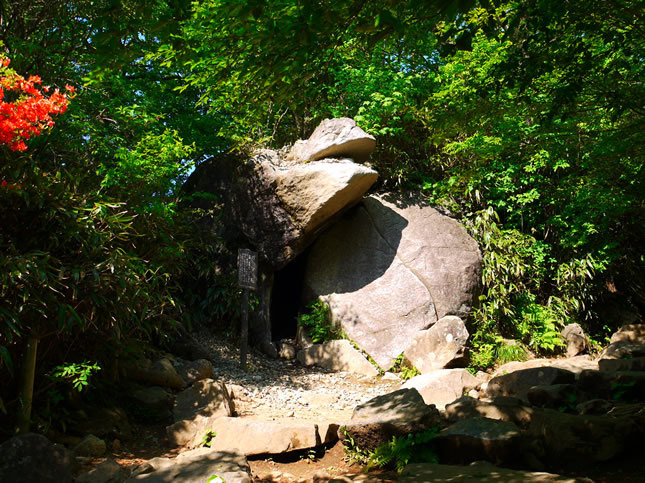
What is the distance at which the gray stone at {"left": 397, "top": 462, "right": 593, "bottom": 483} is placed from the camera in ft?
8.06

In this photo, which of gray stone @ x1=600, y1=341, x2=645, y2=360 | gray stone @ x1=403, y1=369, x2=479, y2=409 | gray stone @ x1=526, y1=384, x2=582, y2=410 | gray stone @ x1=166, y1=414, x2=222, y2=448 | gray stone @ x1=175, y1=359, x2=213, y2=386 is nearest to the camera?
gray stone @ x1=166, y1=414, x2=222, y2=448

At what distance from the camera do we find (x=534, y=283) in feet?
30.3

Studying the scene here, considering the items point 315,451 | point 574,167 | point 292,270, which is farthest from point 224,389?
point 574,167

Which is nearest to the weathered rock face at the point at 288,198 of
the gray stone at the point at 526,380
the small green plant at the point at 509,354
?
the small green plant at the point at 509,354

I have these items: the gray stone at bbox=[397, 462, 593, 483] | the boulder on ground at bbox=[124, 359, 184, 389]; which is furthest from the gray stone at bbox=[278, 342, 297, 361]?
the gray stone at bbox=[397, 462, 593, 483]

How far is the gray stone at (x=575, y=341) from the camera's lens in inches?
313

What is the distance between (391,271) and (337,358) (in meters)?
1.95

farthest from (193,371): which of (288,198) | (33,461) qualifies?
(288,198)

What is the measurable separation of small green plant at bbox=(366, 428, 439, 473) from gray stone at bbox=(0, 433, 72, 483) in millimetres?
2297

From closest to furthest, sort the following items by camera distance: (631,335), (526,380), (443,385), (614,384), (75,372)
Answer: (75,372), (614,384), (526,380), (443,385), (631,335)

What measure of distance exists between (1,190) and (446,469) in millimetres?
3691

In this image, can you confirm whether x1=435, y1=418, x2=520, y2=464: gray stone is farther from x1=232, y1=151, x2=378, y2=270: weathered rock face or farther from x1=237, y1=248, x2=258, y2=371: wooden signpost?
x1=232, y1=151, x2=378, y2=270: weathered rock face

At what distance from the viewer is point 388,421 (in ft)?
13.0

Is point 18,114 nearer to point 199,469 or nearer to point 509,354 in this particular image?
point 199,469
